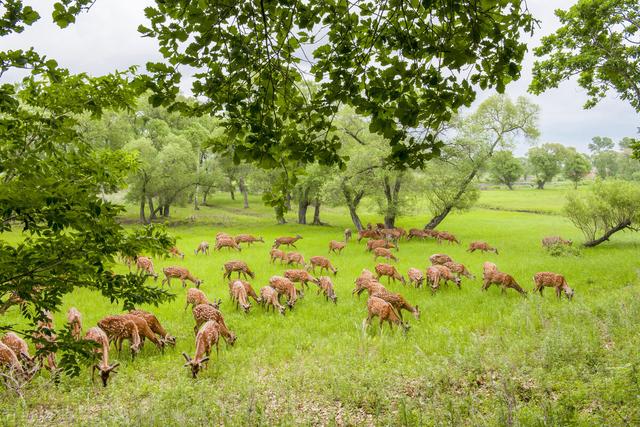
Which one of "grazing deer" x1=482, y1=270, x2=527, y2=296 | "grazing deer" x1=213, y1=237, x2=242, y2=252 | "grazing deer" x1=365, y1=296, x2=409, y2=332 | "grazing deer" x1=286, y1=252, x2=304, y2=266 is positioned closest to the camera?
"grazing deer" x1=365, y1=296, x2=409, y2=332

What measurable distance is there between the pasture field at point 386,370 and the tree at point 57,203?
1.39m

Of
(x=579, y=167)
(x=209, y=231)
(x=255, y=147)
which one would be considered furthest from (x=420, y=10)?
(x=579, y=167)

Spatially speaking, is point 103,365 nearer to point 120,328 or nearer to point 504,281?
point 120,328

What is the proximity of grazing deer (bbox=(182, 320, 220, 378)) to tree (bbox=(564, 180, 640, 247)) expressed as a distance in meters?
24.6

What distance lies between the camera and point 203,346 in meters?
8.89

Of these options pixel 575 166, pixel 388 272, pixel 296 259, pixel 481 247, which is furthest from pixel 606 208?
pixel 575 166

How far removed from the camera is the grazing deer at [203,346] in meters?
8.32

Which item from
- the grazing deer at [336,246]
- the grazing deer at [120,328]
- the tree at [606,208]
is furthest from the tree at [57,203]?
the tree at [606,208]

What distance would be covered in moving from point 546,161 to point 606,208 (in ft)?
282

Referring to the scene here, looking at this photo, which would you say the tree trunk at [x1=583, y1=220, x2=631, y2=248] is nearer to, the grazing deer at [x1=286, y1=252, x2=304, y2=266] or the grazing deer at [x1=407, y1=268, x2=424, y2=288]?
the grazing deer at [x1=407, y1=268, x2=424, y2=288]

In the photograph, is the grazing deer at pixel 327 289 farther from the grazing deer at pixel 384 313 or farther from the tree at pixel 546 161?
the tree at pixel 546 161

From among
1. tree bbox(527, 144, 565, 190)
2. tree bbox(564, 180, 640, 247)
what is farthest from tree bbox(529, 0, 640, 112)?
tree bbox(527, 144, 565, 190)

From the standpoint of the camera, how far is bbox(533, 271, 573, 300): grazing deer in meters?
14.1

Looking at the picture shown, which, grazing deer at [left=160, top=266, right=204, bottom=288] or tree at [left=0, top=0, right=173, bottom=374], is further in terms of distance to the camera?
grazing deer at [left=160, top=266, right=204, bottom=288]
